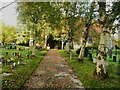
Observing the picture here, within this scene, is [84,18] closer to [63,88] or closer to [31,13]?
[31,13]

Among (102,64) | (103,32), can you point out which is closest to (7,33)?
(103,32)

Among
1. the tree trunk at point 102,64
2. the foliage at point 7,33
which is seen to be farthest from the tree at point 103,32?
the foliage at point 7,33

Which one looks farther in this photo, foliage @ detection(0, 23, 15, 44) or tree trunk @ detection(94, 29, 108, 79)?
foliage @ detection(0, 23, 15, 44)

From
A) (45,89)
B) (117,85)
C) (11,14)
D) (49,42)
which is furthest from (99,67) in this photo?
(49,42)

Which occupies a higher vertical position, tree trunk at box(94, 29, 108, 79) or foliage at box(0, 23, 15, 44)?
foliage at box(0, 23, 15, 44)

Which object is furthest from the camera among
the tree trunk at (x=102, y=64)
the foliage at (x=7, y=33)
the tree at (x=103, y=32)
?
the foliage at (x=7, y=33)

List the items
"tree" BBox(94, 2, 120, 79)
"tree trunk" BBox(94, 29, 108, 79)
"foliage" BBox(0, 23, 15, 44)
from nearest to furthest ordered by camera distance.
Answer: "tree" BBox(94, 2, 120, 79)
"tree trunk" BBox(94, 29, 108, 79)
"foliage" BBox(0, 23, 15, 44)

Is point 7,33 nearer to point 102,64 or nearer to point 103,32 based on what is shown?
point 103,32

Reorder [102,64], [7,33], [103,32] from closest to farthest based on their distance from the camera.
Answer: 1. [102,64]
2. [103,32]
3. [7,33]

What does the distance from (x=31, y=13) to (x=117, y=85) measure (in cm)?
1864

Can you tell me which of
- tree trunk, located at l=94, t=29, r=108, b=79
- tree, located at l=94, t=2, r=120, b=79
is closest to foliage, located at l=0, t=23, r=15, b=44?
tree, located at l=94, t=2, r=120, b=79

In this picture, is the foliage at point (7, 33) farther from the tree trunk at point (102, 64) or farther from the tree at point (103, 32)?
the tree trunk at point (102, 64)

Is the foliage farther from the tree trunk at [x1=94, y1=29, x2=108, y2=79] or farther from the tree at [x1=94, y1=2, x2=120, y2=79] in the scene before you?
the tree trunk at [x1=94, y1=29, x2=108, y2=79]

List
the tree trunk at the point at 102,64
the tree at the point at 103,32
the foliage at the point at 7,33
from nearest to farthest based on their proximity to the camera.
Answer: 1. the tree at the point at 103,32
2. the tree trunk at the point at 102,64
3. the foliage at the point at 7,33
